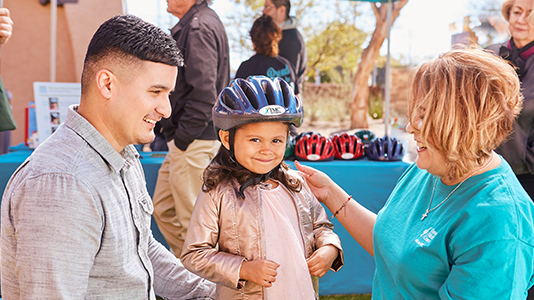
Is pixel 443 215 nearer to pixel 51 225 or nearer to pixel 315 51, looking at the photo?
pixel 51 225

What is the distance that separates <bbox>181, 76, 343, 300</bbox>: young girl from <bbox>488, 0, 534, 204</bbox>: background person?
204cm

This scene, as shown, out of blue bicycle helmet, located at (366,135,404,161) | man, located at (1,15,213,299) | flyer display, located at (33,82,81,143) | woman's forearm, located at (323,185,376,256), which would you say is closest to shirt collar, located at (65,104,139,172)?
man, located at (1,15,213,299)

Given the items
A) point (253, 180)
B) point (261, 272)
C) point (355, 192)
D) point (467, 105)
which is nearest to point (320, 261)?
point (261, 272)

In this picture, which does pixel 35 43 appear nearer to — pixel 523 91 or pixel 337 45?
pixel 337 45

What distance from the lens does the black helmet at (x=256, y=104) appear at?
2.16 metres

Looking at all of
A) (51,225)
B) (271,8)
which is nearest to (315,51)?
(271,8)

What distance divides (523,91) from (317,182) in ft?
7.03

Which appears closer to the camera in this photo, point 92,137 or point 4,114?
point 92,137

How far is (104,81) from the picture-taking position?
5.14 feet

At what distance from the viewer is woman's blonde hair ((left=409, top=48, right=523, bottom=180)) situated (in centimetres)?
151

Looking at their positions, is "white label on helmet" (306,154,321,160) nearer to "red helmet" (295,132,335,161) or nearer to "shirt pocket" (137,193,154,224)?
"red helmet" (295,132,335,161)

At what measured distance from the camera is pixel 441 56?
1.68 m

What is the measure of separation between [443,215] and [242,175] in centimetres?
106

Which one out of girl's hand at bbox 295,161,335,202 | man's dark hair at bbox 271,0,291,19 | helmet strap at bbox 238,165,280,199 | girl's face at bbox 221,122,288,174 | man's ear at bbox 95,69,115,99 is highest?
man's dark hair at bbox 271,0,291,19
